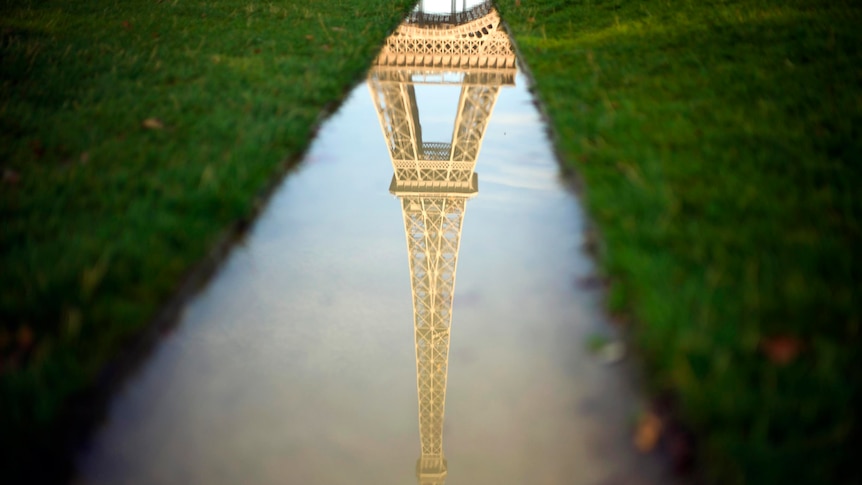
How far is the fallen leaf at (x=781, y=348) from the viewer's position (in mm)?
2992

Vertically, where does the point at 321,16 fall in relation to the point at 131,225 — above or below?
below

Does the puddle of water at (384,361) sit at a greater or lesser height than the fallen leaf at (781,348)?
lesser

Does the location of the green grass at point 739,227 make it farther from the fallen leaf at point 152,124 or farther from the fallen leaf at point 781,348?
the fallen leaf at point 152,124

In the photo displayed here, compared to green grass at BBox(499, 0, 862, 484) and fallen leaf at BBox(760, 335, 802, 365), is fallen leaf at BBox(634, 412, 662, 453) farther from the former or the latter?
fallen leaf at BBox(760, 335, 802, 365)

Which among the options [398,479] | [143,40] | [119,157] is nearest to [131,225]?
[119,157]

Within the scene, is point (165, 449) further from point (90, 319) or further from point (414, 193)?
point (414, 193)

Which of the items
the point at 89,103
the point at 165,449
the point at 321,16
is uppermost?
the point at 165,449

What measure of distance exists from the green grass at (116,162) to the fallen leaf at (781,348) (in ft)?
9.37

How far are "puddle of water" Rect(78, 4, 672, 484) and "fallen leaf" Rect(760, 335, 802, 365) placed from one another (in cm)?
62

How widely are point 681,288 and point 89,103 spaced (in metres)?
6.10

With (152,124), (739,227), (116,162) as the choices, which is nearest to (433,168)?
(152,124)

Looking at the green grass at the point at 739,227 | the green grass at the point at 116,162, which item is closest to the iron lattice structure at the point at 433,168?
the green grass at the point at 116,162

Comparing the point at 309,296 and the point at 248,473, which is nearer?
the point at 248,473

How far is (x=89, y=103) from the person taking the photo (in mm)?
7207
